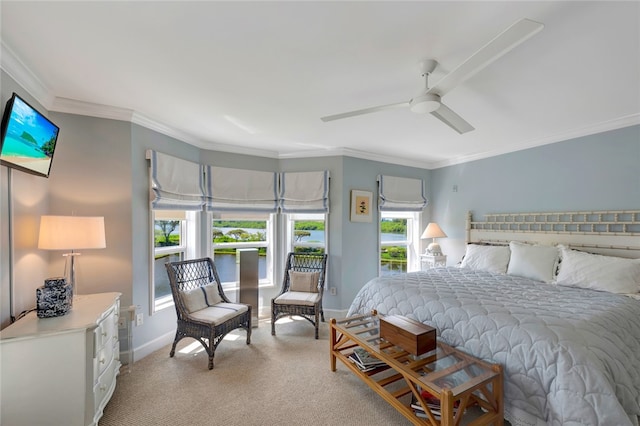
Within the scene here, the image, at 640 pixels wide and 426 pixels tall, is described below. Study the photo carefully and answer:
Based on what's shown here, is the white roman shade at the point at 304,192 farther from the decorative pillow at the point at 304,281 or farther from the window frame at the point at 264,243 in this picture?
the decorative pillow at the point at 304,281

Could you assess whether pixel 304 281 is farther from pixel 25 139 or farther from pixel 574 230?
pixel 574 230

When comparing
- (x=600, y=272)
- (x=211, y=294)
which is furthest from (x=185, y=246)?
(x=600, y=272)

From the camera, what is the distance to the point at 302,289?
368 centimetres

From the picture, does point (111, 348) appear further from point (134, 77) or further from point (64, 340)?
point (134, 77)

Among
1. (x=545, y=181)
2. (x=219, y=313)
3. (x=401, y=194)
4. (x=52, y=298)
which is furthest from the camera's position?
(x=401, y=194)

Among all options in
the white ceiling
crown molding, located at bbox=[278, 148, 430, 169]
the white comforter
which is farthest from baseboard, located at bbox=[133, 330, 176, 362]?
crown molding, located at bbox=[278, 148, 430, 169]

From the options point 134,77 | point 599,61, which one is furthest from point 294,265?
point 599,61

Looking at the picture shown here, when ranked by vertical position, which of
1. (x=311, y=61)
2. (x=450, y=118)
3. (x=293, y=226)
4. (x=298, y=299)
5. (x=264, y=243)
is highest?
(x=311, y=61)

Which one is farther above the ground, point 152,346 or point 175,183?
point 175,183

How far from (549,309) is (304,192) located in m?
2.98

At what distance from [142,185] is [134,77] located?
1.16 metres

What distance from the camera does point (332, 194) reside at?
13.2ft

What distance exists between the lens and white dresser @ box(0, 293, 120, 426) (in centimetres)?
154

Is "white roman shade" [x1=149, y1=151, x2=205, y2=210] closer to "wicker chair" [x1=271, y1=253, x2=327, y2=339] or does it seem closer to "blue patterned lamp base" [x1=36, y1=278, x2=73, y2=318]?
"blue patterned lamp base" [x1=36, y1=278, x2=73, y2=318]
